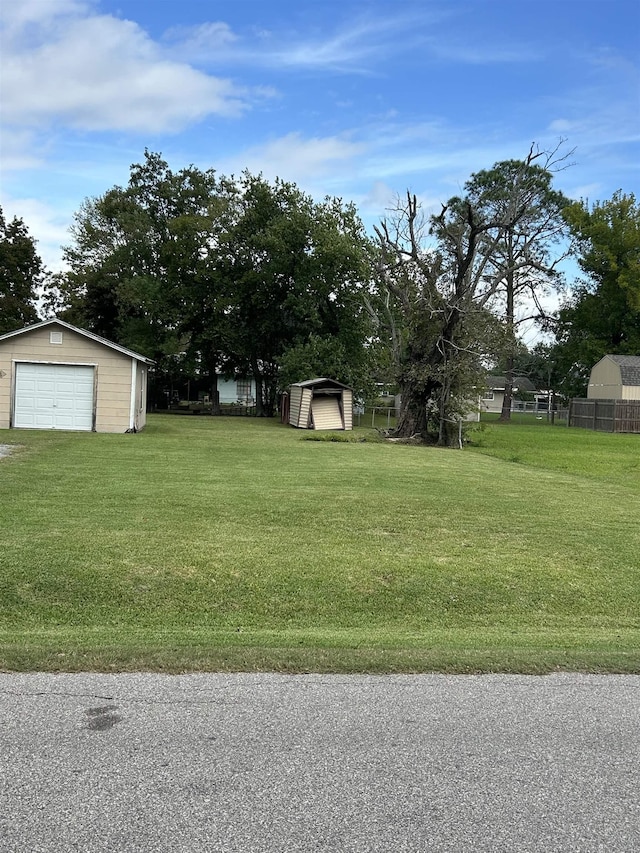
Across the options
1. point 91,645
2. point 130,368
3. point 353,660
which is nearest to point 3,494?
point 91,645

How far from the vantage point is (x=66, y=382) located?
71.2ft

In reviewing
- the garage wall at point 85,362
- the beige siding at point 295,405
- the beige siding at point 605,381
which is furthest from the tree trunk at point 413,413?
the beige siding at point 605,381

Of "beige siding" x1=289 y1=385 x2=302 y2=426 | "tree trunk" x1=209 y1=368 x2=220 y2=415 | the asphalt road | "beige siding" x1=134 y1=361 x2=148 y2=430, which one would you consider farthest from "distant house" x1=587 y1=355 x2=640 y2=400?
the asphalt road

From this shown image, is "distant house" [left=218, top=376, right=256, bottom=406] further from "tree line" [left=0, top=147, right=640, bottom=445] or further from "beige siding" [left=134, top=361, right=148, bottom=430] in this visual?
"beige siding" [left=134, top=361, right=148, bottom=430]

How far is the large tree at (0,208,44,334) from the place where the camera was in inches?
1620

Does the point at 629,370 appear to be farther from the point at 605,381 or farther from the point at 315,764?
the point at 315,764

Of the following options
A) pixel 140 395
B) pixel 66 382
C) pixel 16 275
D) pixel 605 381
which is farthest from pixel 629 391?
pixel 16 275

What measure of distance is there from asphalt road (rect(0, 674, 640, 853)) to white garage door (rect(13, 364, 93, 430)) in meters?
18.7

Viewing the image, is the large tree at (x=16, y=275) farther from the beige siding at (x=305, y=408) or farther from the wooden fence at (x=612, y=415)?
the wooden fence at (x=612, y=415)

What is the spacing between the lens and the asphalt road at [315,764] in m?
2.55

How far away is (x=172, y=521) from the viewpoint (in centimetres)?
822

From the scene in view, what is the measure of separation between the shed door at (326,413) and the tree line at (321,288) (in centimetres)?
293

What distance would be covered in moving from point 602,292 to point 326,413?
27.6 meters

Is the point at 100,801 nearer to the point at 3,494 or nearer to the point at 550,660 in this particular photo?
the point at 550,660
